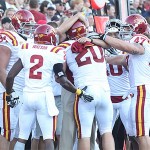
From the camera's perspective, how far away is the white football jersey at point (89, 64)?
7.73 meters

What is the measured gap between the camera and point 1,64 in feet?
26.1

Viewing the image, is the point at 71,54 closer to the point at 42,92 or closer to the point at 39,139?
the point at 42,92

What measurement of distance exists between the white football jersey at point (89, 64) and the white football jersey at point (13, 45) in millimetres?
666

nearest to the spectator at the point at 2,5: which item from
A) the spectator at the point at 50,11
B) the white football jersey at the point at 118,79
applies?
the spectator at the point at 50,11

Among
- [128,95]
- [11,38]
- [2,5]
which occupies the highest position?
[2,5]

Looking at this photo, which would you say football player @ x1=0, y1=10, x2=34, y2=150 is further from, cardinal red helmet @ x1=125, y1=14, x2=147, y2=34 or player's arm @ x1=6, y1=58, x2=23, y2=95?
cardinal red helmet @ x1=125, y1=14, x2=147, y2=34

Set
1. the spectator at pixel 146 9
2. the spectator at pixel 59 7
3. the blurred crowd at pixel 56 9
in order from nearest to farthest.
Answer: the blurred crowd at pixel 56 9 → the spectator at pixel 59 7 → the spectator at pixel 146 9

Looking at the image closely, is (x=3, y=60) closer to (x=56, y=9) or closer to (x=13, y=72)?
(x=13, y=72)

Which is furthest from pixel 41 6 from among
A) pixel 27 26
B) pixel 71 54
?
pixel 71 54

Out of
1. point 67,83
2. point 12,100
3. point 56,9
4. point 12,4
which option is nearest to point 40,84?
point 67,83

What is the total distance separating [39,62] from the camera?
299 inches

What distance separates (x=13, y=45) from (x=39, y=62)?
0.58 metres

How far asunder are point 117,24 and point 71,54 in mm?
926

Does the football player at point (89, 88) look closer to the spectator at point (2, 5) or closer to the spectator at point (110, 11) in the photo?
the spectator at point (2, 5)
